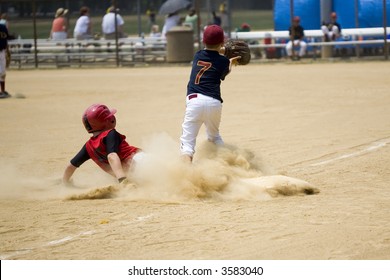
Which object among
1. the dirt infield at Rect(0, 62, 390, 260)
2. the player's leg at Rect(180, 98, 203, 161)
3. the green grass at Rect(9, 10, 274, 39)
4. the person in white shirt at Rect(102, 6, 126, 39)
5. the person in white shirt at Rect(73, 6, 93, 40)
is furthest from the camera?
the green grass at Rect(9, 10, 274, 39)

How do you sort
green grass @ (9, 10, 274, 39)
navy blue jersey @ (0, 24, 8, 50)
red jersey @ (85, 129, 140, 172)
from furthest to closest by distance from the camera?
green grass @ (9, 10, 274, 39)
navy blue jersey @ (0, 24, 8, 50)
red jersey @ (85, 129, 140, 172)

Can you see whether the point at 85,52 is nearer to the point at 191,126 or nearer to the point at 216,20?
the point at 216,20

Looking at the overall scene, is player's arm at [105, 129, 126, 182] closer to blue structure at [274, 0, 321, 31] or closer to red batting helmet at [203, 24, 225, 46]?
red batting helmet at [203, 24, 225, 46]

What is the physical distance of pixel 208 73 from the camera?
791 centimetres

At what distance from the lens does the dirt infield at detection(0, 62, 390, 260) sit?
19.1 feet

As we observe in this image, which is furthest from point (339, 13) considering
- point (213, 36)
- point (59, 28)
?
point (213, 36)

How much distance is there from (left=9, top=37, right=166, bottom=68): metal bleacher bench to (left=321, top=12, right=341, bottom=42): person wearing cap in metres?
5.80

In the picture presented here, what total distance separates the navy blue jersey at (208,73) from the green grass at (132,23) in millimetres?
24825

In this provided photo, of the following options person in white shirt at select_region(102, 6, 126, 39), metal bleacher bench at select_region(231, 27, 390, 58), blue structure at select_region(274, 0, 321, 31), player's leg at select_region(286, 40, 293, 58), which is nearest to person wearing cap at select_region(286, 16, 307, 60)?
player's leg at select_region(286, 40, 293, 58)

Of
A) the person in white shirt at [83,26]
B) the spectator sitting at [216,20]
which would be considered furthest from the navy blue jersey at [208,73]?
the spectator sitting at [216,20]

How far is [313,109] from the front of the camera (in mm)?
15016

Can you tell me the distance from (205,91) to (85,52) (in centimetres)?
2211

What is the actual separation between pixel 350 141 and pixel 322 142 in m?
0.39

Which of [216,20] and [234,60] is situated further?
[216,20]
